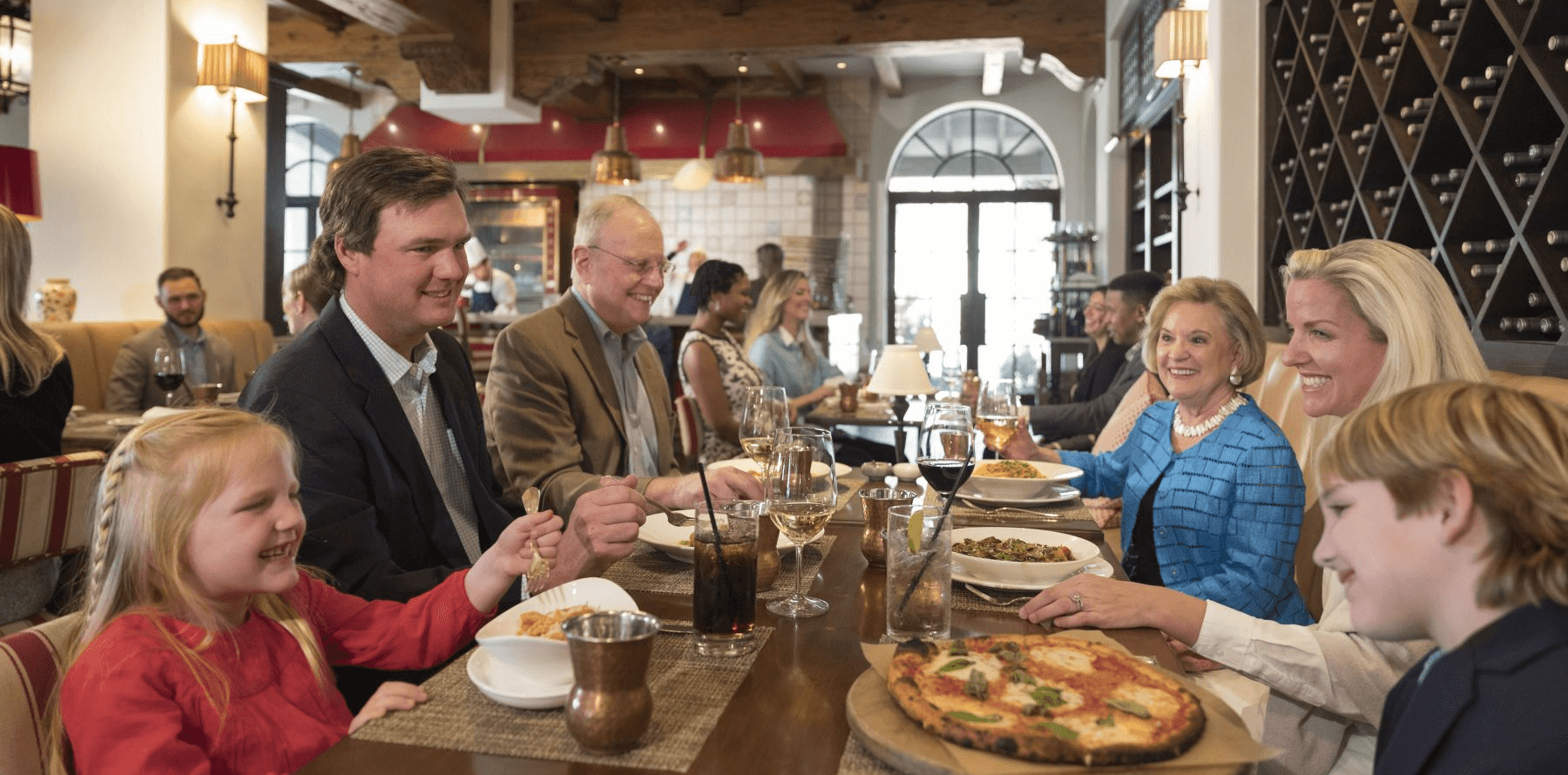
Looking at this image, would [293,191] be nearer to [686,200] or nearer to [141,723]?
[686,200]

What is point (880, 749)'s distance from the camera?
94 cm

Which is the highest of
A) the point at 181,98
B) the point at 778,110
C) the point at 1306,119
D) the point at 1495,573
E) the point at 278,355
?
the point at 778,110

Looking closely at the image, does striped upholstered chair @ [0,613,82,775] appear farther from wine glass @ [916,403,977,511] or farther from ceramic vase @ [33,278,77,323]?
ceramic vase @ [33,278,77,323]

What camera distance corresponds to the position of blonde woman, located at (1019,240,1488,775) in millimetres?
1438

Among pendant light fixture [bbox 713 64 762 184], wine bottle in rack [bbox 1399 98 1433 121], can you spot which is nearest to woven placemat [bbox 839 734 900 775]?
wine bottle in rack [bbox 1399 98 1433 121]

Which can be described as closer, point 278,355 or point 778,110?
point 278,355

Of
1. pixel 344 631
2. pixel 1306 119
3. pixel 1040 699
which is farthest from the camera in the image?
pixel 1306 119

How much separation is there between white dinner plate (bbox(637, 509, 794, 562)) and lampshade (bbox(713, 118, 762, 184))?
20.5ft

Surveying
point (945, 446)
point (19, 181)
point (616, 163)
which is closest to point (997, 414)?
point (945, 446)

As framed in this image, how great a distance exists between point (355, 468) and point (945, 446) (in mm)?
1033

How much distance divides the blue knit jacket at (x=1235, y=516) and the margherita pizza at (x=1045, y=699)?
94 centimetres

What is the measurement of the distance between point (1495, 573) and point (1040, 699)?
1.29ft

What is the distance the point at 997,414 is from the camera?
8.45 ft

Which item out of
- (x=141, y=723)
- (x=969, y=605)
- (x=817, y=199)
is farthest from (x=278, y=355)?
(x=817, y=199)
